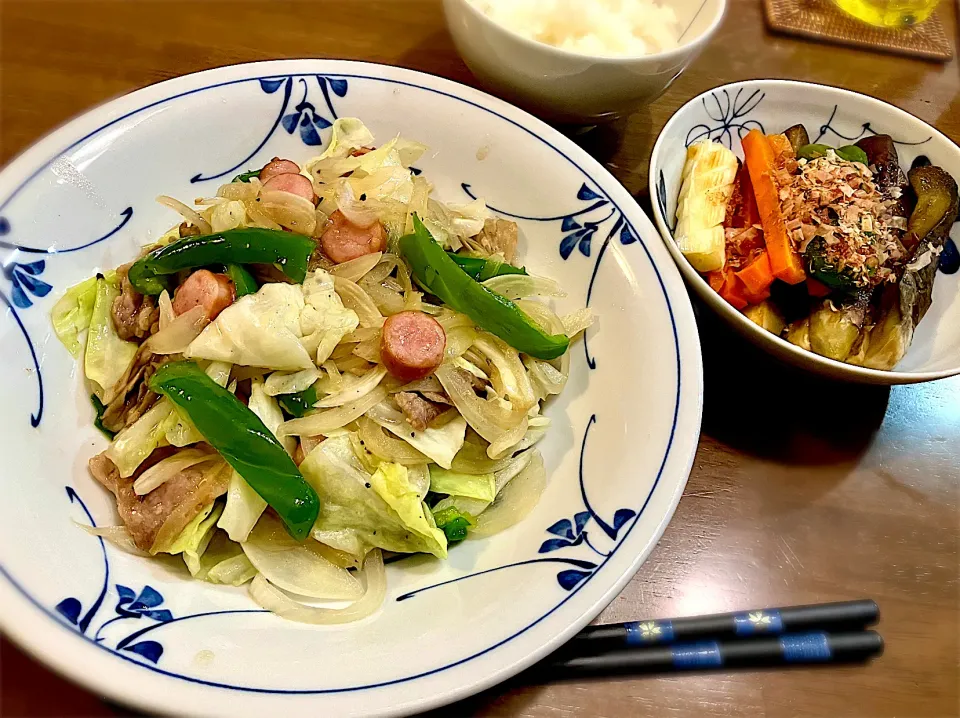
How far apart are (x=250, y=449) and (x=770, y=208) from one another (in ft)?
5.09

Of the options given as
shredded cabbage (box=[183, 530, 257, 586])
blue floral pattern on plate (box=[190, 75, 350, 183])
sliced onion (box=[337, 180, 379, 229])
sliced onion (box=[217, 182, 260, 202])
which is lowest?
shredded cabbage (box=[183, 530, 257, 586])

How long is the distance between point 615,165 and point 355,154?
95 centimetres

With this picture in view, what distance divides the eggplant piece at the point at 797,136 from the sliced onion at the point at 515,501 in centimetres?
137

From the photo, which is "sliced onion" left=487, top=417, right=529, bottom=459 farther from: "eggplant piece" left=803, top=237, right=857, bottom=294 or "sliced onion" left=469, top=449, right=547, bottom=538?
"eggplant piece" left=803, top=237, right=857, bottom=294

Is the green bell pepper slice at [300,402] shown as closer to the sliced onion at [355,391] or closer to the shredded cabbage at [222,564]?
the sliced onion at [355,391]

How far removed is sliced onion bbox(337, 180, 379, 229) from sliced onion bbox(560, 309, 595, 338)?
0.53 m

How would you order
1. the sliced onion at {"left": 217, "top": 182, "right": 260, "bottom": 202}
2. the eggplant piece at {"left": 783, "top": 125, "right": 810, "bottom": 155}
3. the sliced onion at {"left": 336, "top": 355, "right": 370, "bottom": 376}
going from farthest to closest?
the eggplant piece at {"left": 783, "top": 125, "right": 810, "bottom": 155} < the sliced onion at {"left": 217, "top": 182, "right": 260, "bottom": 202} < the sliced onion at {"left": 336, "top": 355, "right": 370, "bottom": 376}

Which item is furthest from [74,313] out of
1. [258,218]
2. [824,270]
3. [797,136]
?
[797,136]

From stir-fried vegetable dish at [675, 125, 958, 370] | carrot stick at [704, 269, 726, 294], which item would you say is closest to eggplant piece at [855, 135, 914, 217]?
stir-fried vegetable dish at [675, 125, 958, 370]

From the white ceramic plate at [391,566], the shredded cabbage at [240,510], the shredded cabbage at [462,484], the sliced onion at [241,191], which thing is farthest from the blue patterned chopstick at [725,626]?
the sliced onion at [241,191]

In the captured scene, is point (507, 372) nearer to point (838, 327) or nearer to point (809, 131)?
point (838, 327)

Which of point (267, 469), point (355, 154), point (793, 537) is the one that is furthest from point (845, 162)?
point (267, 469)

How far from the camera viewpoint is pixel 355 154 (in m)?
1.74

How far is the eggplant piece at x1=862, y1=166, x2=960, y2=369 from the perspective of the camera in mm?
1705
